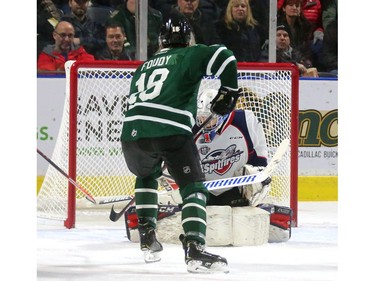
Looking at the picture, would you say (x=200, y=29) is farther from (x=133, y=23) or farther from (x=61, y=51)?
(x=61, y=51)

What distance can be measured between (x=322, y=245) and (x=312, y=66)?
206 cm

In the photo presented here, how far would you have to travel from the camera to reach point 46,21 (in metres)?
5.72

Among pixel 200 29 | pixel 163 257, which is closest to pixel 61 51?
pixel 200 29

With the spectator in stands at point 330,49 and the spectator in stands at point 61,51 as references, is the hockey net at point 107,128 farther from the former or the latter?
the spectator in stands at point 330,49

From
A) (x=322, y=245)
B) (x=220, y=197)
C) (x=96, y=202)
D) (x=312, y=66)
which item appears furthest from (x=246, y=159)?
(x=312, y=66)

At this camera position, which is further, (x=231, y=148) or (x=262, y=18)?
(x=262, y=18)

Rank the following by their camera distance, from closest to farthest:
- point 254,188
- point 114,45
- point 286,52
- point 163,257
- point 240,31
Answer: point 163,257, point 254,188, point 114,45, point 240,31, point 286,52

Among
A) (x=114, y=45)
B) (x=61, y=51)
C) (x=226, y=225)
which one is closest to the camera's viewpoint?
(x=226, y=225)

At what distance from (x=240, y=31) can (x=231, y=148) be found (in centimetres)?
178

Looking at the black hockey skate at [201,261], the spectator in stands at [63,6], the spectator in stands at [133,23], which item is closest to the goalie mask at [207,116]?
the black hockey skate at [201,261]

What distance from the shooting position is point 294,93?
4.84 m

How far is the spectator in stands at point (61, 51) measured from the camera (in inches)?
222

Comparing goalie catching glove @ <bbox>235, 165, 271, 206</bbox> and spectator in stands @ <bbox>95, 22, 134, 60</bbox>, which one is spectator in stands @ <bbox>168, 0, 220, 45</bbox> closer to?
spectator in stands @ <bbox>95, 22, 134, 60</bbox>

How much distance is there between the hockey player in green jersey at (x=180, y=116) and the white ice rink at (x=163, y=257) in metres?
0.18
